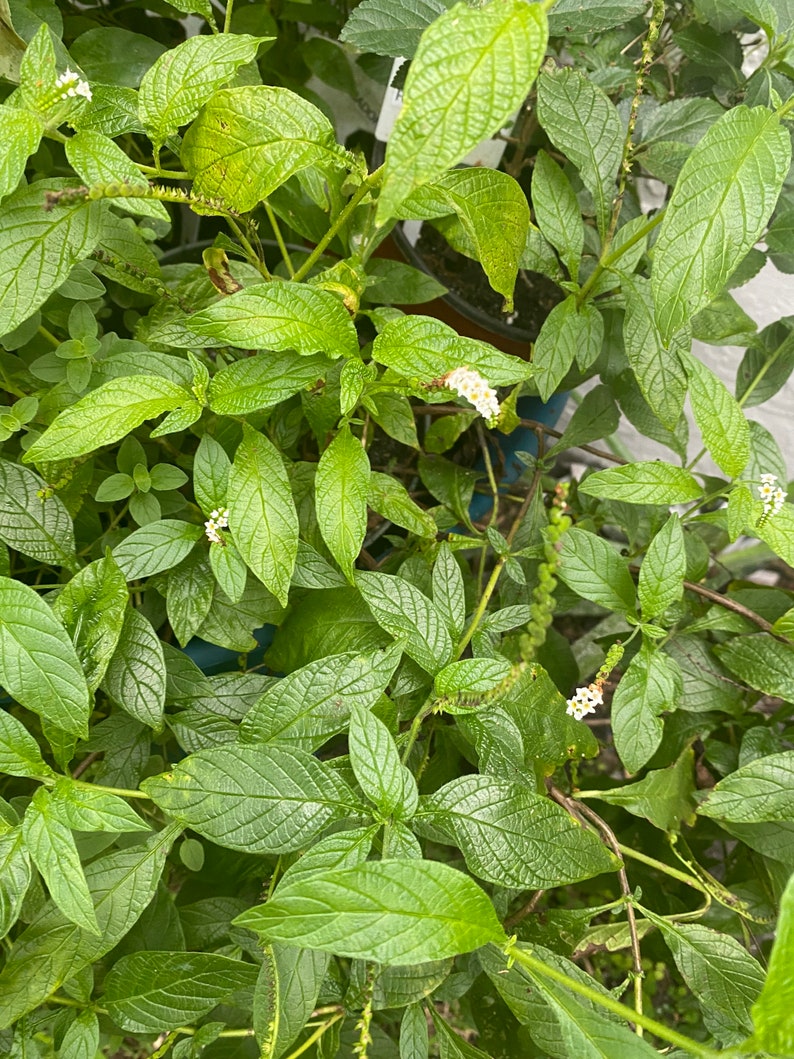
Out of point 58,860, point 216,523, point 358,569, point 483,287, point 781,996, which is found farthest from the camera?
point 483,287

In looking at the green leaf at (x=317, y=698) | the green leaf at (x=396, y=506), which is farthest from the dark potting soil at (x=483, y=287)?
the green leaf at (x=317, y=698)

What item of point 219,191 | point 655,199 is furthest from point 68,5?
point 655,199

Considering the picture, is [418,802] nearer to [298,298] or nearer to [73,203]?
[298,298]

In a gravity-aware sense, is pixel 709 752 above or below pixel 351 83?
below

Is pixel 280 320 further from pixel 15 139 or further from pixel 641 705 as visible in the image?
pixel 641 705

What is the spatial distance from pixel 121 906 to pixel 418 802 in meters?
0.25

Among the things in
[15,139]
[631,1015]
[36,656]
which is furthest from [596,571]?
[15,139]

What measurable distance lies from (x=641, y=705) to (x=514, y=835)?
196 millimetres

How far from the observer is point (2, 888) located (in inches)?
22.9

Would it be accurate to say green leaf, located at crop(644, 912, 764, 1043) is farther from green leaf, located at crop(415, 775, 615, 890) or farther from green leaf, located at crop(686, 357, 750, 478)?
green leaf, located at crop(686, 357, 750, 478)

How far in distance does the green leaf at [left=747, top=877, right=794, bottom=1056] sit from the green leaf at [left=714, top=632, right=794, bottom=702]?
1.30 feet

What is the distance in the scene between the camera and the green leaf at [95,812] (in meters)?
0.57

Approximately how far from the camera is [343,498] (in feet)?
2.11

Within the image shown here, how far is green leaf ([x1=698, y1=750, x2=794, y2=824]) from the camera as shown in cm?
70
